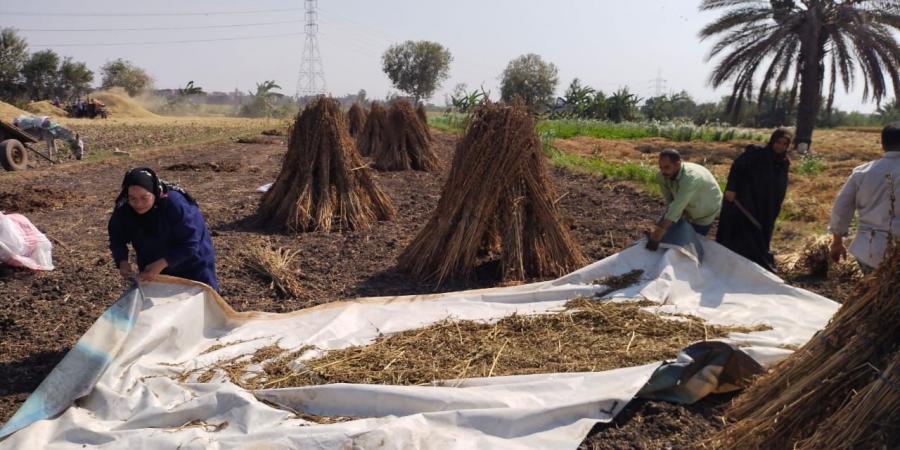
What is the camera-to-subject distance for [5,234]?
5.36 metres

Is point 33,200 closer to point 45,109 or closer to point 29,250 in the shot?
point 29,250

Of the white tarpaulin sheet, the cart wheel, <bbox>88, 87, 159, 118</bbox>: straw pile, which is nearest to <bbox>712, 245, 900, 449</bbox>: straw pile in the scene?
the white tarpaulin sheet

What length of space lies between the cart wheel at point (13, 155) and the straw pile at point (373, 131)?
6.90 meters

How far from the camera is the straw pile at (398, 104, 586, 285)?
18.3 ft

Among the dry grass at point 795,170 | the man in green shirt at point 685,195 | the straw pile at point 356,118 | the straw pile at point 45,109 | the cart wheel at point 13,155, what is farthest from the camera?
the straw pile at point 45,109

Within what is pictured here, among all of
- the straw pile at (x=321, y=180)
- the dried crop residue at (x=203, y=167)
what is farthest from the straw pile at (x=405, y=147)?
the straw pile at (x=321, y=180)

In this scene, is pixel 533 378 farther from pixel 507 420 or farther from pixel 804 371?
pixel 804 371

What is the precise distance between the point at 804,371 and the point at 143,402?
9.69 feet

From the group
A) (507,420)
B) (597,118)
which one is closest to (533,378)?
(507,420)

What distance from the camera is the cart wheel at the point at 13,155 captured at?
1183cm

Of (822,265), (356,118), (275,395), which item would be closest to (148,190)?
(275,395)

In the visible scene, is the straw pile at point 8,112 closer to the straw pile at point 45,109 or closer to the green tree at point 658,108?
the straw pile at point 45,109

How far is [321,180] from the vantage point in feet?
25.6

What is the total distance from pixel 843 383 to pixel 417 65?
6279 centimetres
